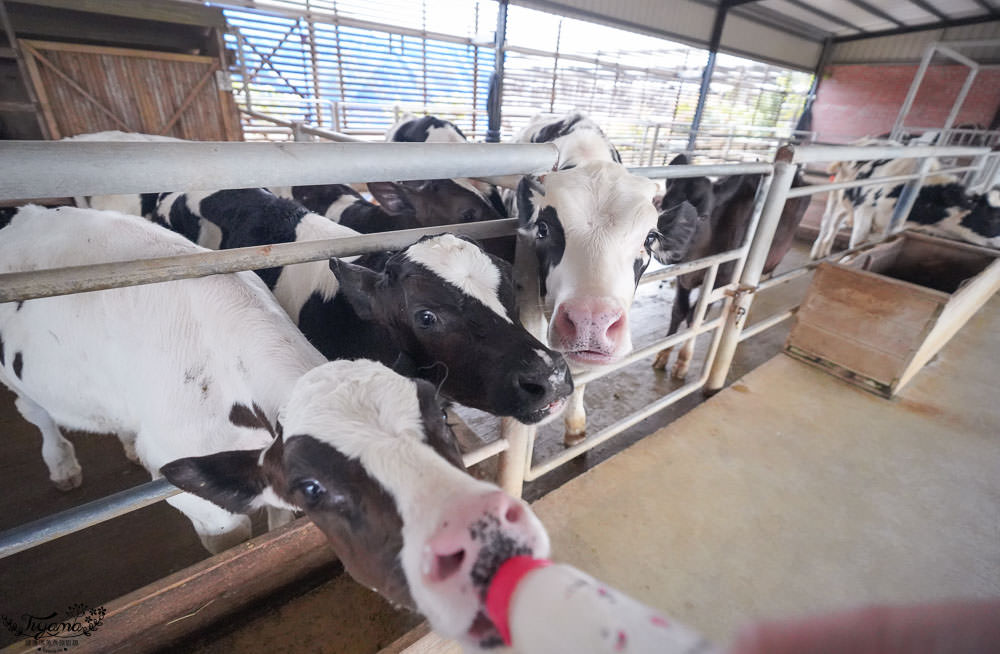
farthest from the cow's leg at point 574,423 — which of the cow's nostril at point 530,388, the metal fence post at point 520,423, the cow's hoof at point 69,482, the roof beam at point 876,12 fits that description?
the roof beam at point 876,12

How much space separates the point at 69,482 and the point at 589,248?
9.75ft

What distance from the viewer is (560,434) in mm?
3135

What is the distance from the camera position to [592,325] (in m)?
1.54

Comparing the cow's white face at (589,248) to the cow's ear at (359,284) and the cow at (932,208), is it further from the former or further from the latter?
the cow at (932,208)

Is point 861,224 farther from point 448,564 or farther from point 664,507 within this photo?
point 448,564

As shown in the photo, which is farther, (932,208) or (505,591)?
(932,208)

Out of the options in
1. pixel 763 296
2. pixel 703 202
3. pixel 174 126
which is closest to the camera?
pixel 703 202

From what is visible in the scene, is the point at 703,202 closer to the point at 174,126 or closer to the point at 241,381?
the point at 241,381

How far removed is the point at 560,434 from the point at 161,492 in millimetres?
2362

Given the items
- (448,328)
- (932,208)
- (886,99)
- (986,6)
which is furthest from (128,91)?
(886,99)

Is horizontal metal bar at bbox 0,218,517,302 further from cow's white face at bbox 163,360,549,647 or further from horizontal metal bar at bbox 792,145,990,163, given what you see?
horizontal metal bar at bbox 792,145,990,163

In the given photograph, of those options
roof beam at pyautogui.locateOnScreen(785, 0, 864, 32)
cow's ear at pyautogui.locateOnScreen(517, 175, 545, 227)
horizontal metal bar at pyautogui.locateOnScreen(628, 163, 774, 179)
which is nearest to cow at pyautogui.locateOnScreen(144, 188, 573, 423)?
cow's ear at pyautogui.locateOnScreen(517, 175, 545, 227)

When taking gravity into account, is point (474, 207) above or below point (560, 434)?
above

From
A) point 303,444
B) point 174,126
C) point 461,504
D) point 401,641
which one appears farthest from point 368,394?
point 174,126
